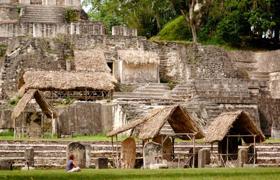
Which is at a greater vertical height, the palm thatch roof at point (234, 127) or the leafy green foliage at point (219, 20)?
the leafy green foliage at point (219, 20)

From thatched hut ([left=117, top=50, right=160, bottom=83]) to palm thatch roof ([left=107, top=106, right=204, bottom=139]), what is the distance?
16.6 meters

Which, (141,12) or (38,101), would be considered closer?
(38,101)

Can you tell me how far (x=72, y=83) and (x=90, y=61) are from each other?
3595mm

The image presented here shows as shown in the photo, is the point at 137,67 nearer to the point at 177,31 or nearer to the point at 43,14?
the point at 43,14

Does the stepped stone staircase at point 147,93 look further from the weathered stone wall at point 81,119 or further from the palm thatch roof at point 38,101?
the palm thatch roof at point 38,101

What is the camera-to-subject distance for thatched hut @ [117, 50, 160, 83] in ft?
140

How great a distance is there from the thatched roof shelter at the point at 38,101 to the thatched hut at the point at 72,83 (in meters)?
4.37

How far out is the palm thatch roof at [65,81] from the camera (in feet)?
123

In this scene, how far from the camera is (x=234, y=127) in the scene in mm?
25766

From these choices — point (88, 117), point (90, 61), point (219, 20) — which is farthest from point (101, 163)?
point (219, 20)

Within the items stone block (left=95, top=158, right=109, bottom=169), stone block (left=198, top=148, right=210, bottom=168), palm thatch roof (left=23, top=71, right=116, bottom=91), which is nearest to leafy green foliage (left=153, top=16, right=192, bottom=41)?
palm thatch roof (left=23, top=71, right=116, bottom=91)

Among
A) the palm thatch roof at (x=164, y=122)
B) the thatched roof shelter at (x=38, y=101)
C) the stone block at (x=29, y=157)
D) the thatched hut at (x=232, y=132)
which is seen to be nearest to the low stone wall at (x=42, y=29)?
the thatched roof shelter at (x=38, y=101)

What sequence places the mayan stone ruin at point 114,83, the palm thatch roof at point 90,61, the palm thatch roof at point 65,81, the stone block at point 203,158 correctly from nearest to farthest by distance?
1. the stone block at point 203,158
2. the mayan stone ruin at point 114,83
3. the palm thatch roof at point 65,81
4. the palm thatch roof at point 90,61

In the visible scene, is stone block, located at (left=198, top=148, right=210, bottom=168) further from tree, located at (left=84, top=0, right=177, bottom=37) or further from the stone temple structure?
tree, located at (left=84, top=0, right=177, bottom=37)
